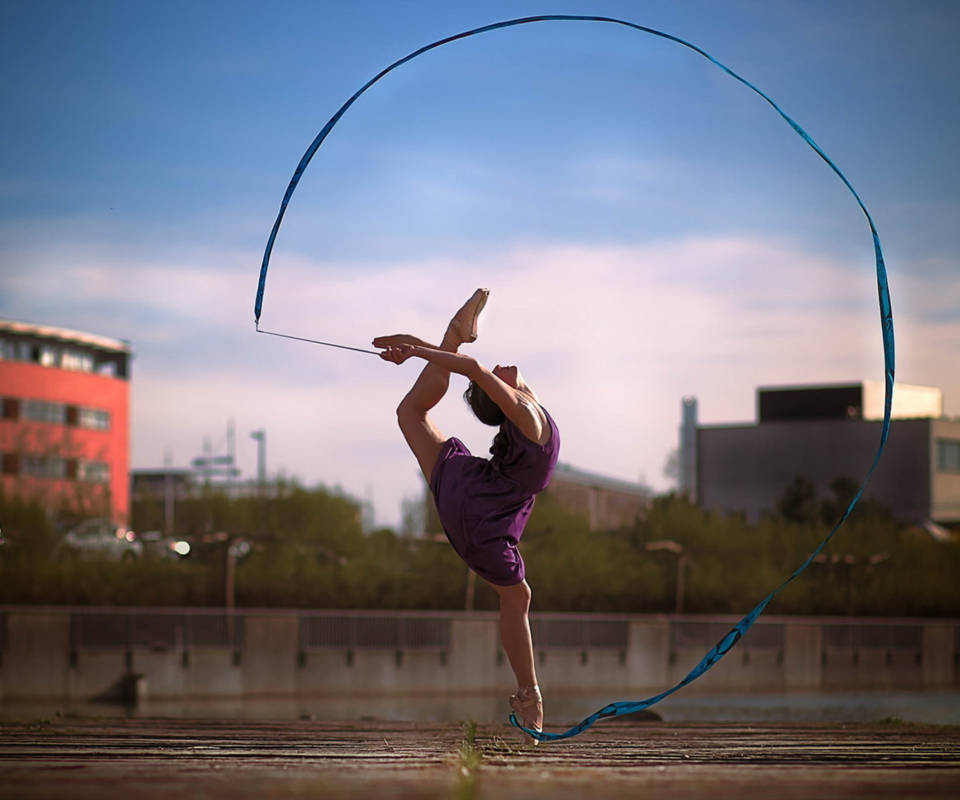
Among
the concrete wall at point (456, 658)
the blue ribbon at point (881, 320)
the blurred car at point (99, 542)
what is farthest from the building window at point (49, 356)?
the blue ribbon at point (881, 320)

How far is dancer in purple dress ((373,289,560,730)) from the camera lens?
5.42 meters

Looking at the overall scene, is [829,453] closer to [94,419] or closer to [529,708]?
[94,419]

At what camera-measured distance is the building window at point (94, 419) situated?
Answer: 225ft

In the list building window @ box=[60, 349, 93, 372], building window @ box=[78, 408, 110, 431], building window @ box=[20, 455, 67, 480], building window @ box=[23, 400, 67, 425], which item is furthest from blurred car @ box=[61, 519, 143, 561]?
building window @ box=[78, 408, 110, 431]

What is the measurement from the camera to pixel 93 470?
56156 millimetres

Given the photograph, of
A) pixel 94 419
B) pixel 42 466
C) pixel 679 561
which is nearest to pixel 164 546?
pixel 679 561

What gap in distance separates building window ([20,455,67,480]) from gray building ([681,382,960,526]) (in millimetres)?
29280

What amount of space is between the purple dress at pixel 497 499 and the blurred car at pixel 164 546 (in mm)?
26059

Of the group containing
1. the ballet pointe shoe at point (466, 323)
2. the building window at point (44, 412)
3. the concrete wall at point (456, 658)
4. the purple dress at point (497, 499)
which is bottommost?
the concrete wall at point (456, 658)

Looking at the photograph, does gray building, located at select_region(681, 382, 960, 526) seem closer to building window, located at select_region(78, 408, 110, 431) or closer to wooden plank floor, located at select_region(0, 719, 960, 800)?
building window, located at select_region(78, 408, 110, 431)

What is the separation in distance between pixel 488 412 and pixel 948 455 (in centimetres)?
5861

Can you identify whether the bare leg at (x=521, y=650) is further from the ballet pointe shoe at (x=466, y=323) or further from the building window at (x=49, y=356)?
the building window at (x=49, y=356)

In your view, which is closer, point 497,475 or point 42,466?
point 497,475

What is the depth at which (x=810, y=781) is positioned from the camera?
10.6 ft
